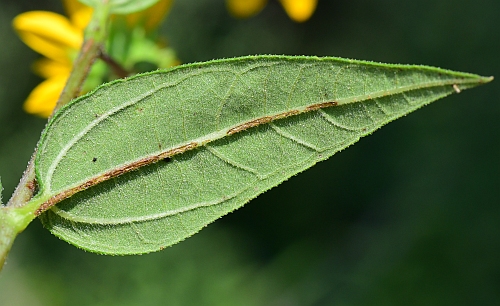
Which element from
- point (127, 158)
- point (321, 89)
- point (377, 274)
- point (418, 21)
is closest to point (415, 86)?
point (321, 89)

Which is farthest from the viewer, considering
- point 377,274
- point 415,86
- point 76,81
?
point 377,274

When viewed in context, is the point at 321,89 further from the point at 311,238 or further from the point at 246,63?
the point at 311,238

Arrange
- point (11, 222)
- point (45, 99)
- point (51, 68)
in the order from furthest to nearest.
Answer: point (51, 68), point (45, 99), point (11, 222)

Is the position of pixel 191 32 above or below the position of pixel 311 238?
above

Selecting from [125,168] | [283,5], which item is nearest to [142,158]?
[125,168]

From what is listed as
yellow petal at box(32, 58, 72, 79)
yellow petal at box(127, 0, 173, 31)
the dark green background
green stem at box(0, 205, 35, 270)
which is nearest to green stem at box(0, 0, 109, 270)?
green stem at box(0, 205, 35, 270)

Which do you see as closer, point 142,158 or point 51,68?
point 142,158

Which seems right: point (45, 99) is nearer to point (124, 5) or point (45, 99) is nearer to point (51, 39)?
point (51, 39)
